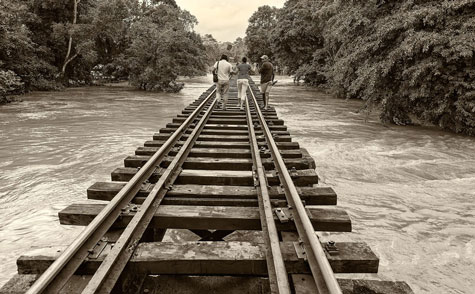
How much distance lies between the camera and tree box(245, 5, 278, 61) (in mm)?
61938

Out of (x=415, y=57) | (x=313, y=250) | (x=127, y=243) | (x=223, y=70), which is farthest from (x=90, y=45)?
(x=313, y=250)

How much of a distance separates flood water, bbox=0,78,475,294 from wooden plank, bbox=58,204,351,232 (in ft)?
4.02

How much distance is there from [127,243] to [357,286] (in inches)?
66.3

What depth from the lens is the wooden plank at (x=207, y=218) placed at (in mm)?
3314

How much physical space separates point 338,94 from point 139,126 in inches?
619

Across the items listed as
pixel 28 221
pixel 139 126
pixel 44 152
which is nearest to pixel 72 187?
pixel 28 221

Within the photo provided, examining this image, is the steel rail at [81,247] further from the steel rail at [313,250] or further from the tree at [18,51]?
the tree at [18,51]

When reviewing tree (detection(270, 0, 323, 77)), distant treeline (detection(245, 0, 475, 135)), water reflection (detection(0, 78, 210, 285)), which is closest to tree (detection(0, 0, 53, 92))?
water reflection (detection(0, 78, 210, 285))

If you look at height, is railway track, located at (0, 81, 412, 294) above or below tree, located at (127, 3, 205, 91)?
below

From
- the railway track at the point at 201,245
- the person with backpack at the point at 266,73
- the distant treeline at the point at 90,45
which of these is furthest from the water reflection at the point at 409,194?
the distant treeline at the point at 90,45

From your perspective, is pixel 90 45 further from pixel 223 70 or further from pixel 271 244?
pixel 271 244

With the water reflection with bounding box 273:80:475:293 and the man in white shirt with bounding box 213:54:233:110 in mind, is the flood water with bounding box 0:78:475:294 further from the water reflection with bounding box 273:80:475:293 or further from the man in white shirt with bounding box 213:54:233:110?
the man in white shirt with bounding box 213:54:233:110

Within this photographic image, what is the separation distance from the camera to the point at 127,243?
2801 mm

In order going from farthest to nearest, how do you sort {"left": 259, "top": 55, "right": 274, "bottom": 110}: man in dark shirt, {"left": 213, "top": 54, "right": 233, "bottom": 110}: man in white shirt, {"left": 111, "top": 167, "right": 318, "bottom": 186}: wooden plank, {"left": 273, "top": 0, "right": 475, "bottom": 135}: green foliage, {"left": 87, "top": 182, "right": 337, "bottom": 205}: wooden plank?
{"left": 273, "top": 0, "right": 475, "bottom": 135}: green foliage < {"left": 259, "top": 55, "right": 274, "bottom": 110}: man in dark shirt < {"left": 213, "top": 54, "right": 233, "bottom": 110}: man in white shirt < {"left": 111, "top": 167, "right": 318, "bottom": 186}: wooden plank < {"left": 87, "top": 182, "right": 337, "bottom": 205}: wooden plank
